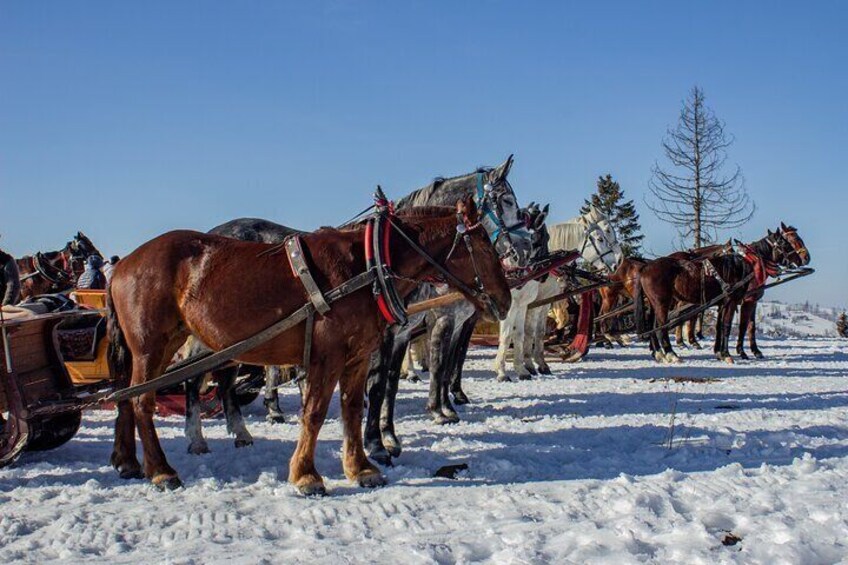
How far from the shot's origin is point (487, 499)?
15.3ft

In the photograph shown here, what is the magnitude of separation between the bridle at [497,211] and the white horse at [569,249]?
6339 millimetres

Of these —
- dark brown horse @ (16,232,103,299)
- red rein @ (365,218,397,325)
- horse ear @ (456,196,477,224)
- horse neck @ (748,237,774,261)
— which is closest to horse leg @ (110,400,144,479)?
red rein @ (365,218,397,325)

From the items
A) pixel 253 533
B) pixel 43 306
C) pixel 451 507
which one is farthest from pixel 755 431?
pixel 43 306

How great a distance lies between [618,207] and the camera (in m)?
36.7

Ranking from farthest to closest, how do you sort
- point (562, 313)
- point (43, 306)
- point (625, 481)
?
point (562, 313), point (43, 306), point (625, 481)

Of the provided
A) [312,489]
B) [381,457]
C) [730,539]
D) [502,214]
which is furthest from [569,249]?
[730,539]

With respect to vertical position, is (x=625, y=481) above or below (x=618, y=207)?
below

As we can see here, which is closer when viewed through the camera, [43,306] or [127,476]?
[127,476]

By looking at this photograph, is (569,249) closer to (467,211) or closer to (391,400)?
(391,400)

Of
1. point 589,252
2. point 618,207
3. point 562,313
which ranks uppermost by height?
point 618,207

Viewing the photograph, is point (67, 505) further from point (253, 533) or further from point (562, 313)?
point (562, 313)

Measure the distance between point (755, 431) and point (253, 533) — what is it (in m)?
5.17

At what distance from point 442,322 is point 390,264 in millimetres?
3214

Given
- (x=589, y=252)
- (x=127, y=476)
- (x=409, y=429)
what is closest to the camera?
(x=127, y=476)
